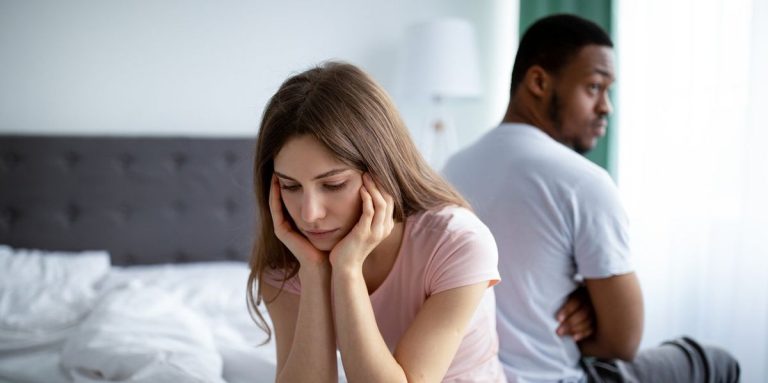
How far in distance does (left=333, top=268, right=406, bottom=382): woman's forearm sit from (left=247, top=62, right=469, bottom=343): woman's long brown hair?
0.16 metres

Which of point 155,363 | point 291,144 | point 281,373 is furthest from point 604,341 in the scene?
point 155,363

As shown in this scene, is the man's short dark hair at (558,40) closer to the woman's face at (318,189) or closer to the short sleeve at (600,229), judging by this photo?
the short sleeve at (600,229)

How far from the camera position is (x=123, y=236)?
2.73 meters

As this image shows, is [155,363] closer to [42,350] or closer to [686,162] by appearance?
[42,350]

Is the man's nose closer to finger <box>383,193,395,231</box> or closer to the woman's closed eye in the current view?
finger <box>383,193,395,231</box>

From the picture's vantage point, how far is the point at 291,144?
1.05 metres

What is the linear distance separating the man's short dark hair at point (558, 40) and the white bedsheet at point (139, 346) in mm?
979

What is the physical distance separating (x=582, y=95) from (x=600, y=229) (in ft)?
1.31

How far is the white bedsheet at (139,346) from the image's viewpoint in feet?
4.40

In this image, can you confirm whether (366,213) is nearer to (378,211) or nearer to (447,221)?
(378,211)

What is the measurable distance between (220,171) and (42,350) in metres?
1.36

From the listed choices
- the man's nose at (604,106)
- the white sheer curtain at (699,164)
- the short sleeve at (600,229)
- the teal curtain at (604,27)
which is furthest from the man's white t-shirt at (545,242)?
the teal curtain at (604,27)

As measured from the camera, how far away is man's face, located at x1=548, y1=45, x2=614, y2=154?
1522 millimetres

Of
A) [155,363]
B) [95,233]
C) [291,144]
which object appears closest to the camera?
[291,144]
